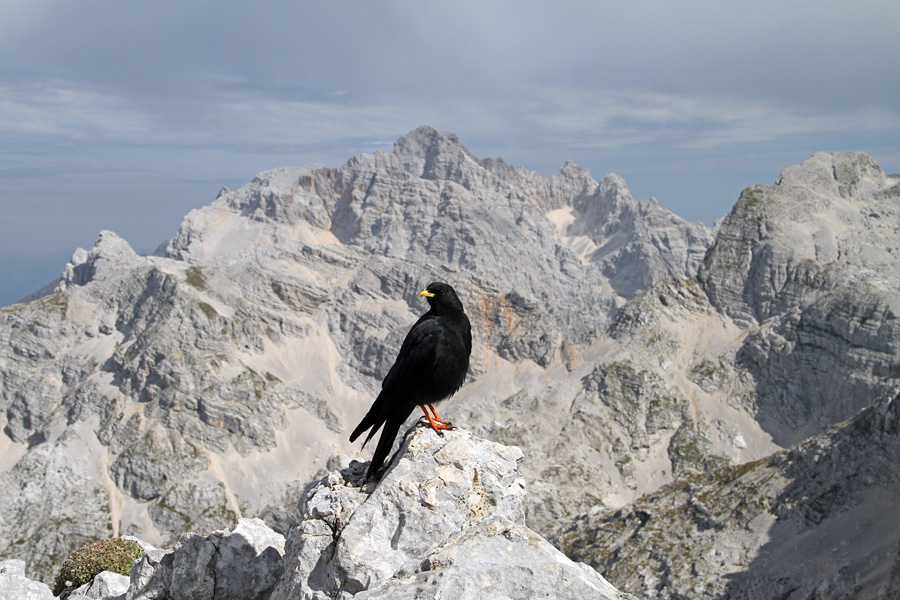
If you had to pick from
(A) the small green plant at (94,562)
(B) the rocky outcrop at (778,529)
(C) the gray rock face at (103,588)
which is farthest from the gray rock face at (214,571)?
(B) the rocky outcrop at (778,529)

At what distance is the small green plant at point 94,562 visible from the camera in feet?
78.8

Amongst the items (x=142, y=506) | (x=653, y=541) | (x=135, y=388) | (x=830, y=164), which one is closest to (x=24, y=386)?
(x=135, y=388)

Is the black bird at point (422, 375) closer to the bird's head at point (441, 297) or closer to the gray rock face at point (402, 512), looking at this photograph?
the bird's head at point (441, 297)

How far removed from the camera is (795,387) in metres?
148

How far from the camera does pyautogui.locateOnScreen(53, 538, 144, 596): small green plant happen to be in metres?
24.0

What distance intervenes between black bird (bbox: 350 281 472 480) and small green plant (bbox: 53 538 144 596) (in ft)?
51.6

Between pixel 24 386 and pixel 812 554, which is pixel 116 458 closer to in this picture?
pixel 24 386

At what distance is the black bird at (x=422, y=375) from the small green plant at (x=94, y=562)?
619 inches

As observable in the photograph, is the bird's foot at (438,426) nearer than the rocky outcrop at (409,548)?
No

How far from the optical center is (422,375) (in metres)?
15.3

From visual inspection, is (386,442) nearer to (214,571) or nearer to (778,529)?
(214,571)

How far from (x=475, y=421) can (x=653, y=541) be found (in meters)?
75.2

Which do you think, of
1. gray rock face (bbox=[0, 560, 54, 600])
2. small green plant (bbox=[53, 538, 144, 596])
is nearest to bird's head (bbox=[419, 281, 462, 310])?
gray rock face (bbox=[0, 560, 54, 600])

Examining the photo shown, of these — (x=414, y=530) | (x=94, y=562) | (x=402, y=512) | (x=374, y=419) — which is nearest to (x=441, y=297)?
(x=374, y=419)
